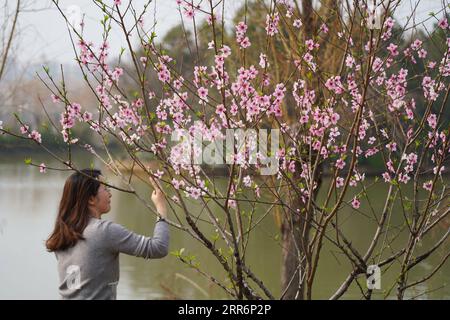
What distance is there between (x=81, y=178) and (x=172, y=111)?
82 centimetres

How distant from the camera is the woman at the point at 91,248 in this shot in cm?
196

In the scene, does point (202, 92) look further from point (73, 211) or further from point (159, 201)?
point (73, 211)

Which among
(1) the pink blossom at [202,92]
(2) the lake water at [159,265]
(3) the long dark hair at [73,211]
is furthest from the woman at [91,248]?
(2) the lake water at [159,265]

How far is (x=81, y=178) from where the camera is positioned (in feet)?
6.86

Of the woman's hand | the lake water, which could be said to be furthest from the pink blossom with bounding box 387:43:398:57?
the lake water

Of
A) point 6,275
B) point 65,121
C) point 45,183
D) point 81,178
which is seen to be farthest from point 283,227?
point 45,183

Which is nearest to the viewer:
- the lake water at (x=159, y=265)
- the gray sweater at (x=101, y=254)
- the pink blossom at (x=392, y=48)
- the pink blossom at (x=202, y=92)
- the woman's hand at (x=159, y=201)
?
the gray sweater at (x=101, y=254)

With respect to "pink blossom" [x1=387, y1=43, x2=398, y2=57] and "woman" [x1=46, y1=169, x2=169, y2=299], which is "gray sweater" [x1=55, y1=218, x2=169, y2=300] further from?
"pink blossom" [x1=387, y1=43, x2=398, y2=57]

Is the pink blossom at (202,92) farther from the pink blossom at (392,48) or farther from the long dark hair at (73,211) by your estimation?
the pink blossom at (392,48)

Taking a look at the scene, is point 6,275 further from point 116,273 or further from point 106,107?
point 116,273
